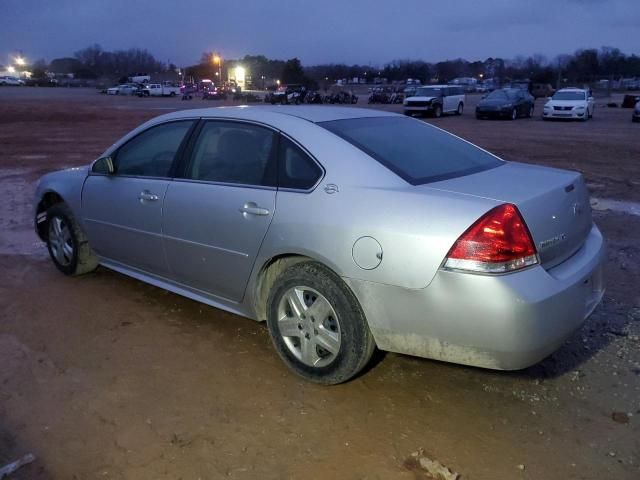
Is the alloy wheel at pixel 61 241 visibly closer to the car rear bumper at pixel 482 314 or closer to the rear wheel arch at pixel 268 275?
the rear wheel arch at pixel 268 275

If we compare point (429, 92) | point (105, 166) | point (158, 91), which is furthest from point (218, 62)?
point (105, 166)

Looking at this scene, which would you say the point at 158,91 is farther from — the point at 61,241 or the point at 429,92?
the point at 61,241

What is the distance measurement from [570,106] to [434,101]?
6.47 meters

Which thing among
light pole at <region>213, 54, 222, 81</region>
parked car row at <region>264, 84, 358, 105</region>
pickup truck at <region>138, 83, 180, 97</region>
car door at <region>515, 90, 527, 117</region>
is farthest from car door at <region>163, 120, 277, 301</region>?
light pole at <region>213, 54, 222, 81</region>

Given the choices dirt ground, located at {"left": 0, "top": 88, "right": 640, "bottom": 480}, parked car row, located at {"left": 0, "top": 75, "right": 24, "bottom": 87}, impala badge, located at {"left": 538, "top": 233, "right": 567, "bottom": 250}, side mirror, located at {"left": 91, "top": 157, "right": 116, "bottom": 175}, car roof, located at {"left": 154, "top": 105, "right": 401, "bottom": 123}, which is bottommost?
dirt ground, located at {"left": 0, "top": 88, "right": 640, "bottom": 480}

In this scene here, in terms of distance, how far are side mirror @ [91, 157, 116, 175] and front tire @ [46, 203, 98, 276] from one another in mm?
592

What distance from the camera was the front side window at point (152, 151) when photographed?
4.26 meters

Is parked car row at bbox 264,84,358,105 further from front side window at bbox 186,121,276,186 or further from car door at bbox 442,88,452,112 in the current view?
front side window at bbox 186,121,276,186

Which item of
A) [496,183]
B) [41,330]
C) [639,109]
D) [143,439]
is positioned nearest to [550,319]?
[496,183]

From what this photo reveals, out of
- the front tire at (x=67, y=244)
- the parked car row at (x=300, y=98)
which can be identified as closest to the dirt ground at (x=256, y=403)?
the front tire at (x=67, y=244)

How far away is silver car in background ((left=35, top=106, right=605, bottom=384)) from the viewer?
2.81 meters

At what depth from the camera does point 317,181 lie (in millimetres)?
3346

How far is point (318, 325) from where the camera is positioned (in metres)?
3.34

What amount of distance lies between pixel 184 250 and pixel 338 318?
1369mm
